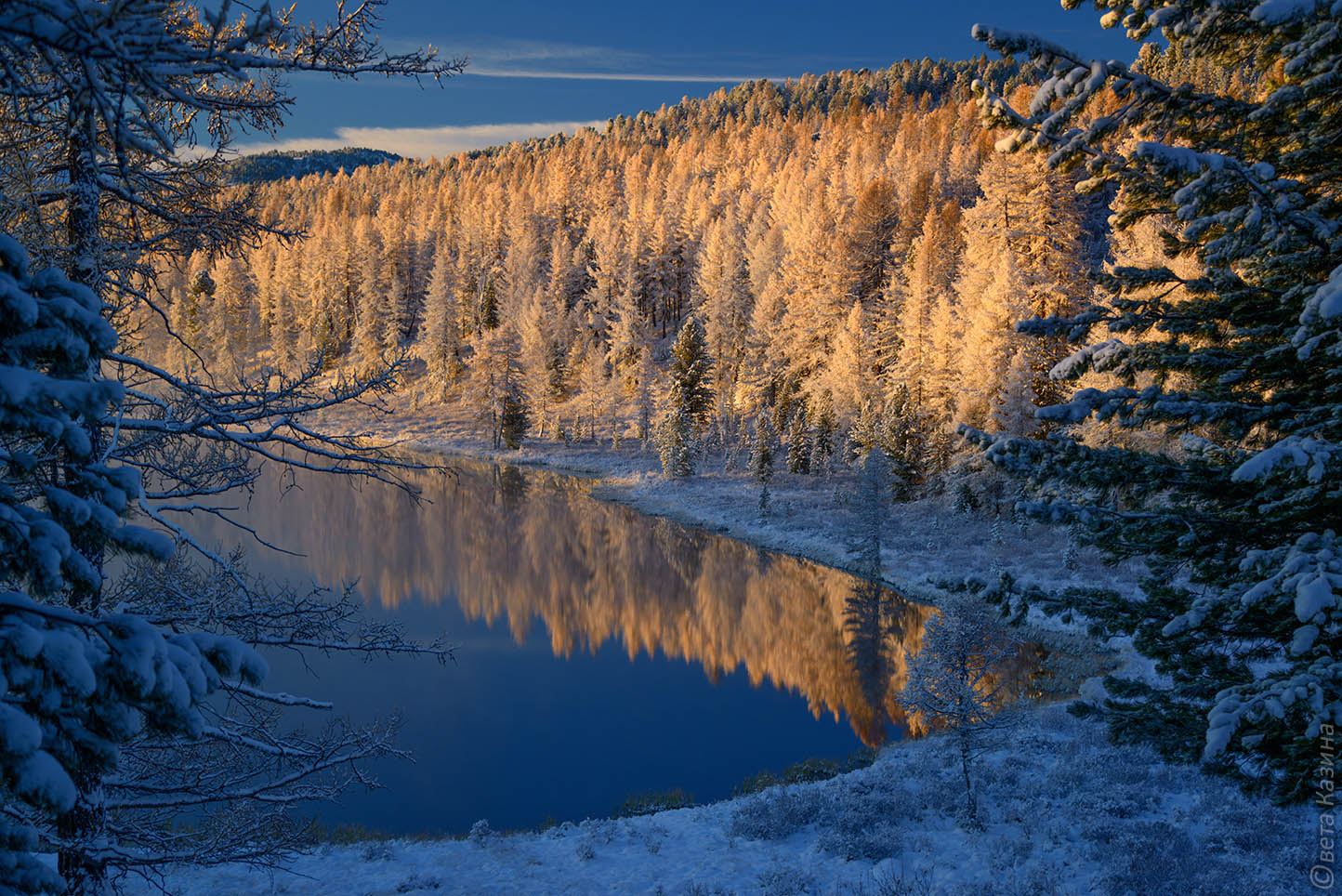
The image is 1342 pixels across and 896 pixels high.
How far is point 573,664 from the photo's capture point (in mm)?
20391

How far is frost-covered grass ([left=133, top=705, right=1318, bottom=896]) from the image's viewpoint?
808cm

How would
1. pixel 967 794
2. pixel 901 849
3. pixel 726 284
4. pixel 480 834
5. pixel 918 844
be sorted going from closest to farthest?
1. pixel 901 849
2. pixel 918 844
3. pixel 967 794
4. pixel 480 834
5. pixel 726 284

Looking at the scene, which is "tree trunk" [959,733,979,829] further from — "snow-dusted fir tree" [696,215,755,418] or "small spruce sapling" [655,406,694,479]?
"snow-dusted fir tree" [696,215,755,418]

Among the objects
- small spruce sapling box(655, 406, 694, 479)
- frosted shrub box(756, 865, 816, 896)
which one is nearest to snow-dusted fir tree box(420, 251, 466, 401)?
small spruce sapling box(655, 406, 694, 479)

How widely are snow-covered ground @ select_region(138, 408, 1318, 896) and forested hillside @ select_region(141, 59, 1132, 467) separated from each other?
304 inches

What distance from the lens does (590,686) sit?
19.0m

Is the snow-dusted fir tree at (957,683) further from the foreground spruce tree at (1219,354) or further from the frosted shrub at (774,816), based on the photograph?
the foreground spruce tree at (1219,354)

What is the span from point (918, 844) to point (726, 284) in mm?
45786

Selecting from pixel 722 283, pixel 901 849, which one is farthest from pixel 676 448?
pixel 901 849

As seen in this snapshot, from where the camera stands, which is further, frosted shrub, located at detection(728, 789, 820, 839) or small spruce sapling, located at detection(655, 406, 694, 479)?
small spruce sapling, located at detection(655, 406, 694, 479)

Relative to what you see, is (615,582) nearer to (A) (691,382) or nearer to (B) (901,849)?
(B) (901,849)

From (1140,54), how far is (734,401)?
140 feet

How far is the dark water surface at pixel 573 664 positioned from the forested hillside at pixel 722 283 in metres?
8.57

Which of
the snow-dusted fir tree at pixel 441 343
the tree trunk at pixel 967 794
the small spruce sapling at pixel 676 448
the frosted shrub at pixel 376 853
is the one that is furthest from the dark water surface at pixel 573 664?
the snow-dusted fir tree at pixel 441 343
